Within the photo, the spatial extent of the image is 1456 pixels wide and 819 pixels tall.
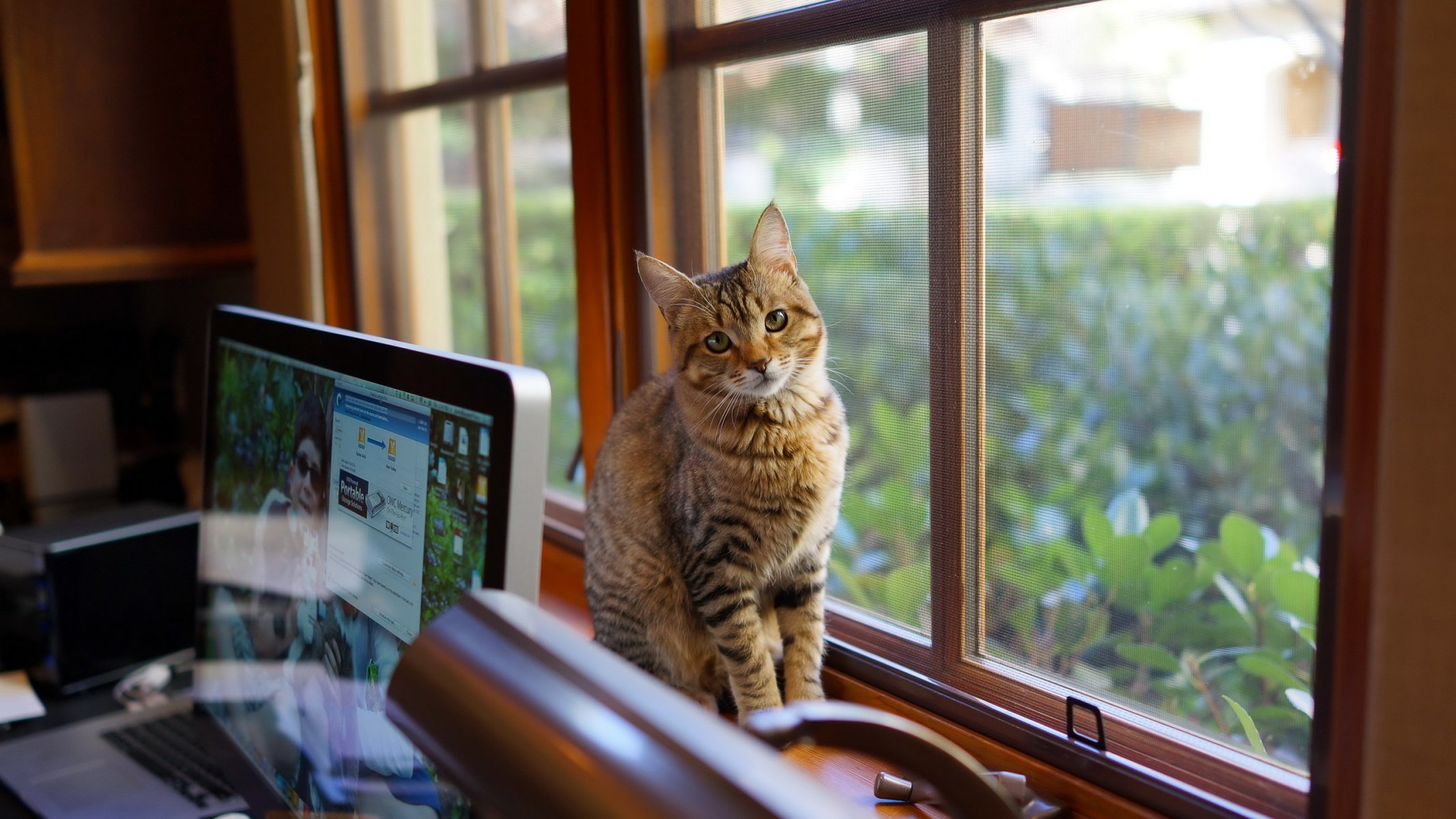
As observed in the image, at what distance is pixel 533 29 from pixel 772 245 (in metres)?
0.77

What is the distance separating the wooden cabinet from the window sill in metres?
1.62

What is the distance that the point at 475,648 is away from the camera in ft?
1.52

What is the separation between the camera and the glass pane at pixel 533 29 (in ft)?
4.91

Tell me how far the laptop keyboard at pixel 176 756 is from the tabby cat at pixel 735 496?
0.46 meters

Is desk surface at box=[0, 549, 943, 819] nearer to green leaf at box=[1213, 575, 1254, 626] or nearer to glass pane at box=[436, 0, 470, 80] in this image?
green leaf at box=[1213, 575, 1254, 626]

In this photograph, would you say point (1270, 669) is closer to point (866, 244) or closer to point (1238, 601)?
point (1238, 601)

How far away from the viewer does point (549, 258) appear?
175 centimetres

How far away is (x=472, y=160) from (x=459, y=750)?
1.57 m

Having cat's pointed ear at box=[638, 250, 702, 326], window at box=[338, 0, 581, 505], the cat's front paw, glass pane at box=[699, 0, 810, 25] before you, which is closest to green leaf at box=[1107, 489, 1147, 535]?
the cat's front paw

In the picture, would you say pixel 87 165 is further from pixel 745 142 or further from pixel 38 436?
pixel 745 142

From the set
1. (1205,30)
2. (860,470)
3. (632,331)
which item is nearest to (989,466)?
(860,470)

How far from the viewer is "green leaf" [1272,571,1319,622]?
80 centimetres

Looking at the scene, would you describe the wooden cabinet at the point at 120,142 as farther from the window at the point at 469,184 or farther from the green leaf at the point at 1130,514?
the green leaf at the point at 1130,514

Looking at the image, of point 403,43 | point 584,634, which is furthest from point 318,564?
point 403,43
